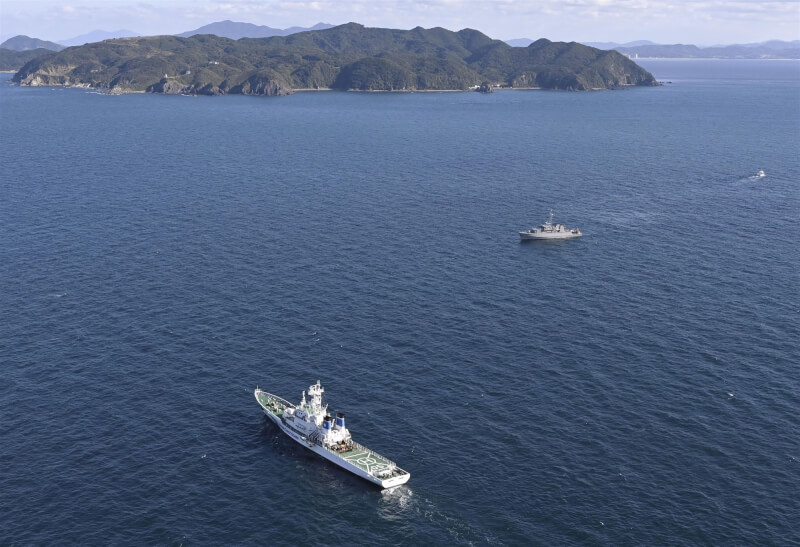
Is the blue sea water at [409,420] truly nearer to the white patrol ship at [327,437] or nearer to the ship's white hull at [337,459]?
the ship's white hull at [337,459]

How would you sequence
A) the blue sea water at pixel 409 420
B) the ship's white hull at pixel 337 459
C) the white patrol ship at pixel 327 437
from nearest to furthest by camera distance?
the blue sea water at pixel 409 420
the ship's white hull at pixel 337 459
the white patrol ship at pixel 327 437

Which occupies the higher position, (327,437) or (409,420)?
(327,437)

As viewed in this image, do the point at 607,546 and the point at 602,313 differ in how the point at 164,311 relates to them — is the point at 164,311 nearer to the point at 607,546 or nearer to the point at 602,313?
the point at 602,313

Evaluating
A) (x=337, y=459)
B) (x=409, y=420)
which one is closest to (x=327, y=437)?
(x=337, y=459)

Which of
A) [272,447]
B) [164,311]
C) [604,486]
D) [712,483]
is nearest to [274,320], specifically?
[164,311]

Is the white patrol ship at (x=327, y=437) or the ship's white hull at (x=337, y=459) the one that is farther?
the white patrol ship at (x=327, y=437)

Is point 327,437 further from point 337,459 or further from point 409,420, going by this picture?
point 409,420

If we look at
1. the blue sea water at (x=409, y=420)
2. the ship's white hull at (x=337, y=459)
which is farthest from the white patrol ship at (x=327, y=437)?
the blue sea water at (x=409, y=420)
